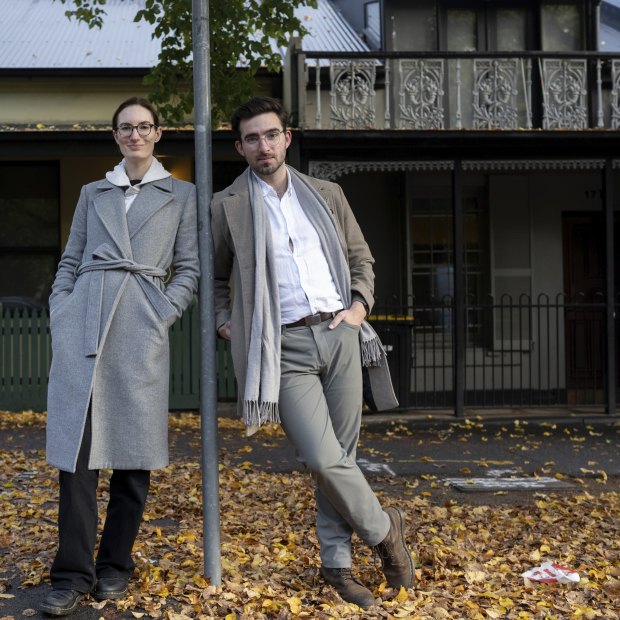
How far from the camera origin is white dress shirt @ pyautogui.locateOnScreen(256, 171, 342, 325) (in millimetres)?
3924

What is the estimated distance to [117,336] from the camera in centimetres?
383

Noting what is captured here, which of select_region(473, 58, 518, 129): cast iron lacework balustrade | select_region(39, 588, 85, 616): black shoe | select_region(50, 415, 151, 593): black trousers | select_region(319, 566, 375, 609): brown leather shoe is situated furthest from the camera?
select_region(473, 58, 518, 129): cast iron lacework balustrade

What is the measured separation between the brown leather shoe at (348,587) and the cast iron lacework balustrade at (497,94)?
787 centimetres

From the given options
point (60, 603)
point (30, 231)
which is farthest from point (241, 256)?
point (30, 231)

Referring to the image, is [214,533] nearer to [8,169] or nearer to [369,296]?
[369,296]

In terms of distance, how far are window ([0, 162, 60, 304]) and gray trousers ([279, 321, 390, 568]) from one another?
10128mm

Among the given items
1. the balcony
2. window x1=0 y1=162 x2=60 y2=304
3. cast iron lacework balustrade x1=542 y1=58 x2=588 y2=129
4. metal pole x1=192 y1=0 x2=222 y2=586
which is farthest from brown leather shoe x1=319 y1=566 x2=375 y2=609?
window x1=0 y1=162 x2=60 y2=304

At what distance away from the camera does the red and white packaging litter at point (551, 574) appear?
4.53m

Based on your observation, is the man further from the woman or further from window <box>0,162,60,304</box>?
window <box>0,162,60,304</box>

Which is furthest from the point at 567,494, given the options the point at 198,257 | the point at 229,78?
the point at 229,78

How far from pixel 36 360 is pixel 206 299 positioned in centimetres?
807

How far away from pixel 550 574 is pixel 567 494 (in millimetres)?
2327

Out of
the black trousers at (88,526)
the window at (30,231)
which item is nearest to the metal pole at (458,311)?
the window at (30,231)

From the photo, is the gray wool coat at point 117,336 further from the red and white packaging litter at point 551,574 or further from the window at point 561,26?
the window at point 561,26
